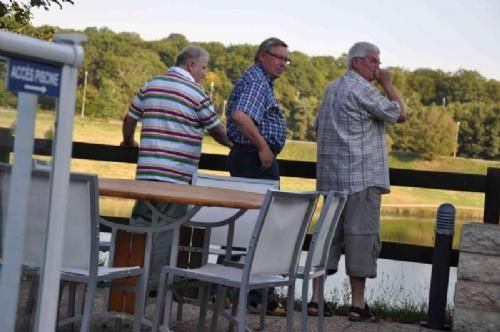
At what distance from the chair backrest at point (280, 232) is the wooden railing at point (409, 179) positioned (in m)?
1.94

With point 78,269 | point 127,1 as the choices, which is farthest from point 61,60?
point 127,1

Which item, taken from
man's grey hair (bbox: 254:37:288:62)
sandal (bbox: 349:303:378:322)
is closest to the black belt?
man's grey hair (bbox: 254:37:288:62)

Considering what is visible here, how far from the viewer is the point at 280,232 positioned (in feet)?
13.3

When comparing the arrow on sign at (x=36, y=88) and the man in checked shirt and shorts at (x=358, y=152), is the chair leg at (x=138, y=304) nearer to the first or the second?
the man in checked shirt and shorts at (x=358, y=152)

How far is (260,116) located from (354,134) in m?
0.52

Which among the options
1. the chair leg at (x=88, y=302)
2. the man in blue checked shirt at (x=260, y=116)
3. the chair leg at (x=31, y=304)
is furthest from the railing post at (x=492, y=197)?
the chair leg at (x=31, y=304)

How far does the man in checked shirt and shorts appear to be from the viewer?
5574 millimetres

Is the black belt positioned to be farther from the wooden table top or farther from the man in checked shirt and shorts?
the wooden table top

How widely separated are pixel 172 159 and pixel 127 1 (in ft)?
185

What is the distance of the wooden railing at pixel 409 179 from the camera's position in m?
5.85

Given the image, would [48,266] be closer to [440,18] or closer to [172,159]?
[172,159]

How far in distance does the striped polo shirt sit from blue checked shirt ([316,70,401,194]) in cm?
76

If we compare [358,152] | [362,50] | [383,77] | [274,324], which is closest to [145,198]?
[274,324]

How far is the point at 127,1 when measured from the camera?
60469mm
